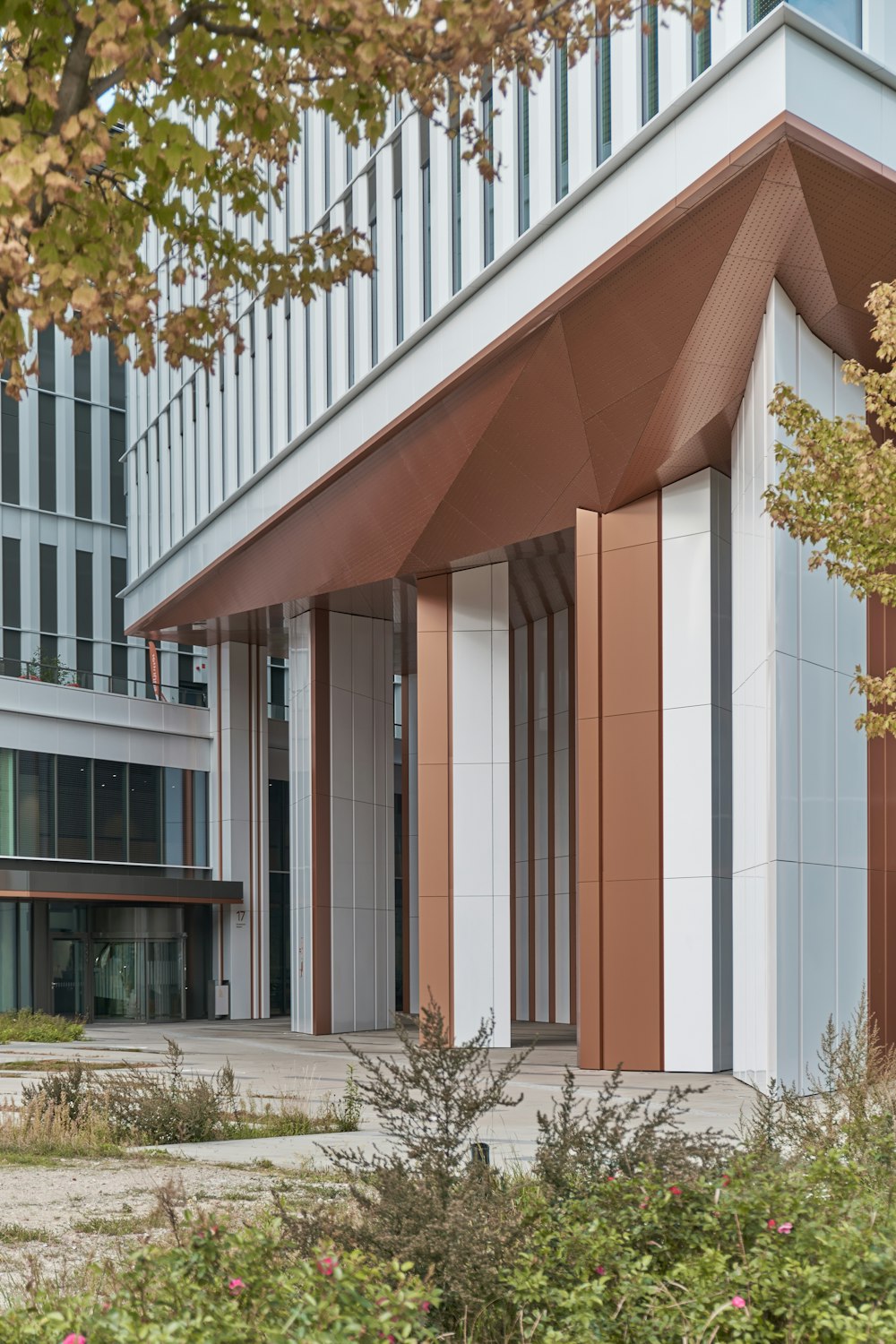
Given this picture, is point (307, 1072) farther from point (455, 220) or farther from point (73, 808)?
point (73, 808)

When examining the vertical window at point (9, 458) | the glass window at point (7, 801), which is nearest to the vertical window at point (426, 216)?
the glass window at point (7, 801)

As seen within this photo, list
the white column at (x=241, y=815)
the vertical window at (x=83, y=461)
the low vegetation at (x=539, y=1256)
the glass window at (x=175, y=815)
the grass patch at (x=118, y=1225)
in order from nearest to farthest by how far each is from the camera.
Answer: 1. the low vegetation at (x=539, y=1256)
2. the grass patch at (x=118, y=1225)
3. the white column at (x=241, y=815)
4. the glass window at (x=175, y=815)
5. the vertical window at (x=83, y=461)

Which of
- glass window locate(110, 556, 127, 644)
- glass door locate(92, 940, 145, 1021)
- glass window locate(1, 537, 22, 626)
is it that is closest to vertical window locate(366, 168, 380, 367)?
glass door locate(92, 940, 145, 1021)

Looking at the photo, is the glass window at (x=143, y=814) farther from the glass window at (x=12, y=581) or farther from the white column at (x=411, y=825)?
the glass window at (x=12, y=581)

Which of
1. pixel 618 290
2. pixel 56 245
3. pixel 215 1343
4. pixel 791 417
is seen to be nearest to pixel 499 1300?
pixel 215 1343

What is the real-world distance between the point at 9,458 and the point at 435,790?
24132mm

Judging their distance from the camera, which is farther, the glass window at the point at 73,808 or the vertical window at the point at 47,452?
the vertical window at the point at 47,452

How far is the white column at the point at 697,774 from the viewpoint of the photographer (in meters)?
19.8

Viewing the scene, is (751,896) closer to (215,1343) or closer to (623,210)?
(623,210)

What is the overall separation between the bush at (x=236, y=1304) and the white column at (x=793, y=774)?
11.4 m

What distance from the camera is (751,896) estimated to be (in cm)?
1703

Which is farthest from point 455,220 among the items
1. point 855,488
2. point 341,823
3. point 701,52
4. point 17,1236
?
point 17,1236

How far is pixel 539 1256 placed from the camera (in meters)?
5.16

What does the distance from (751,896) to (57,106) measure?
1365 cm
